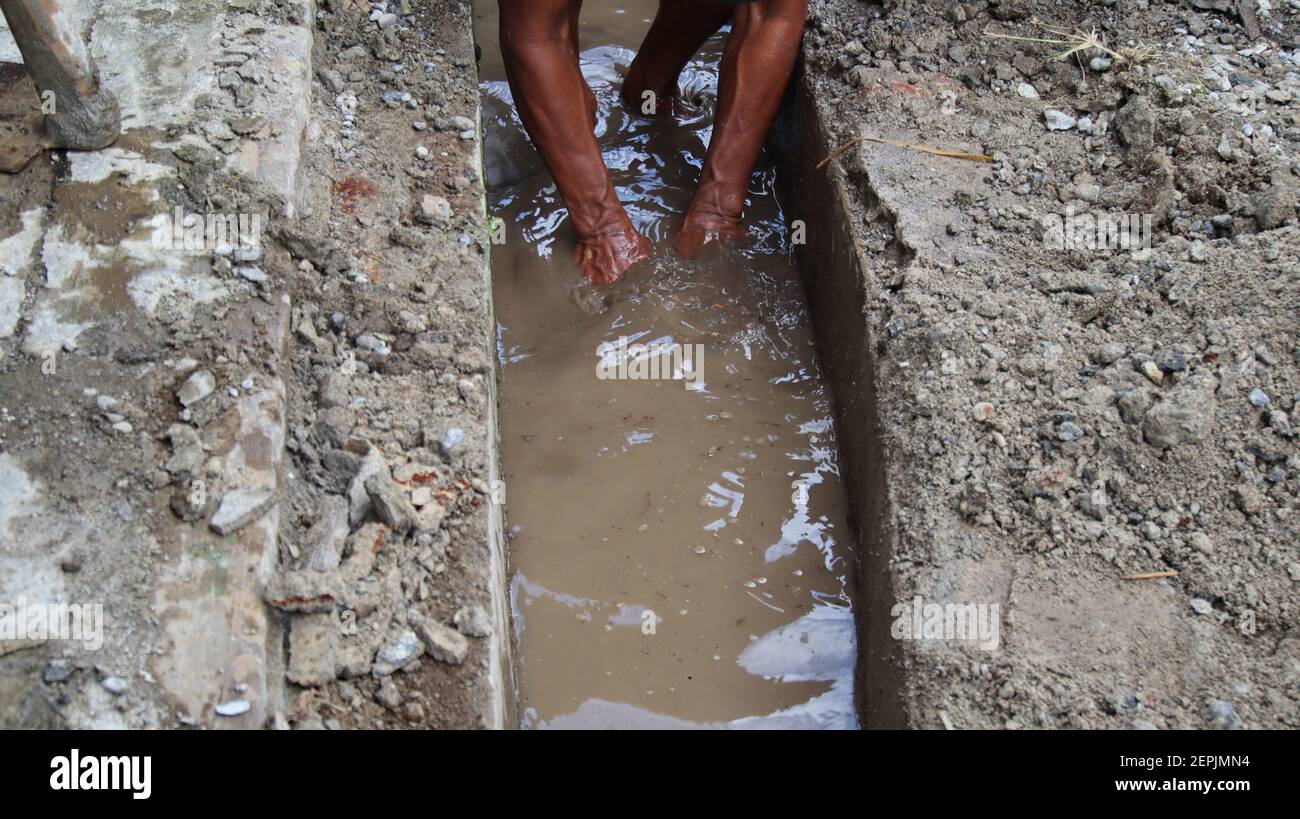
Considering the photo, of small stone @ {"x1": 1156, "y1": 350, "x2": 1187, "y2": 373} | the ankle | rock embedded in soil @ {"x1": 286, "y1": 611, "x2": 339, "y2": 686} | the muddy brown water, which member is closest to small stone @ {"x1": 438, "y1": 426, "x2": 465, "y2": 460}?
the muddy brown water

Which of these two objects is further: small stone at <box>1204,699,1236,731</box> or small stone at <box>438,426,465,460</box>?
small stone at <box>438,426,465,460</box>

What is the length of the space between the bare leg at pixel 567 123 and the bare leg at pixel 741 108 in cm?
22

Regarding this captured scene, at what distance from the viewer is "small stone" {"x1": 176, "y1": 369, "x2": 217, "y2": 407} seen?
2.21m

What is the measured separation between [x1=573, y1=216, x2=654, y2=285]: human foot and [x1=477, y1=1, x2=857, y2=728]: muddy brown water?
46mm

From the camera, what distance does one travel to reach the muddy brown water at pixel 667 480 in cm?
244

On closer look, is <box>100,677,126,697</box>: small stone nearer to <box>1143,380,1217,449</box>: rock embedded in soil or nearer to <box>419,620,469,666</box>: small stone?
<box>419,620,469,666</box>: small stone

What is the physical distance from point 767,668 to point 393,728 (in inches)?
33.9

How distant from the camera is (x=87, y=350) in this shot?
226 centimetres

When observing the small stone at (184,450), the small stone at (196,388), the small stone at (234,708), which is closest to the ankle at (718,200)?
the small stone at (196,388)

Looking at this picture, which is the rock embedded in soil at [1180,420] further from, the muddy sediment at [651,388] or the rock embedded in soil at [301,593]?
the rock embedded in soil at [301,593]

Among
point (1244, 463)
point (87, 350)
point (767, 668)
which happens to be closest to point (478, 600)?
point (767, 668)

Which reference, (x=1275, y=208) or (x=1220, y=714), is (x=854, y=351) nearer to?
(x=1275, y=208)

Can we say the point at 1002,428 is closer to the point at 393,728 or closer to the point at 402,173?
the point at 393,728
